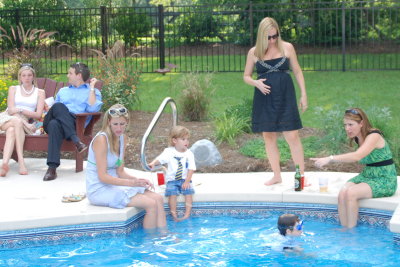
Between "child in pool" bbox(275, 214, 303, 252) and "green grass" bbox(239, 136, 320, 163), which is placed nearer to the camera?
"child in pool" bbox(275, 214, 303, 252)

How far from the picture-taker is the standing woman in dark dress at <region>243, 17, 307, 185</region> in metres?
7.06

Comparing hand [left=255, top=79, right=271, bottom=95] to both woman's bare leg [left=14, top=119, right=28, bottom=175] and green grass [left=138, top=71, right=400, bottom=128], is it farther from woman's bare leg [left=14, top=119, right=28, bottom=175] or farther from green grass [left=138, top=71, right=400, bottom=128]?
green grass [left=138, top=71, right=400, bottom=128]

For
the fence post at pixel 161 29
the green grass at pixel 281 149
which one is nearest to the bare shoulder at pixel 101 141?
the green grass at pixel 281 149

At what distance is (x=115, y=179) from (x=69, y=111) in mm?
1799

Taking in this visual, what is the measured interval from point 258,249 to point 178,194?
111 cm

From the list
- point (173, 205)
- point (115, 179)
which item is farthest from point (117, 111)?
point (173, 205)

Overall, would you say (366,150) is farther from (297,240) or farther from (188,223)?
(188,223)

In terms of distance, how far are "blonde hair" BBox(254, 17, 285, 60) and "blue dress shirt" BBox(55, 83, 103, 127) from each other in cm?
201

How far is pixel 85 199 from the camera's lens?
6.84 m

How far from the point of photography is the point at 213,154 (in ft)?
28.6

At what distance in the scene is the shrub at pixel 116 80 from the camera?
1034 centimetres

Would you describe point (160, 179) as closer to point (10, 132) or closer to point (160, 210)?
point (160, 210)

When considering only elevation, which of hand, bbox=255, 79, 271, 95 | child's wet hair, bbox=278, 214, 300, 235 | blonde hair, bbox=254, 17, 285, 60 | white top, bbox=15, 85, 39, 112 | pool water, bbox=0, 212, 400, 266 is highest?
blonde hair, bbox=254, 17, 285, 60

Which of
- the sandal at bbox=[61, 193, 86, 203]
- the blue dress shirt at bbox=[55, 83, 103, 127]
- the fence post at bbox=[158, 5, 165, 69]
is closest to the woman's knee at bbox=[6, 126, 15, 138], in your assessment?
the blue dress shirt at bbox=[55, 83, 103, 127]
